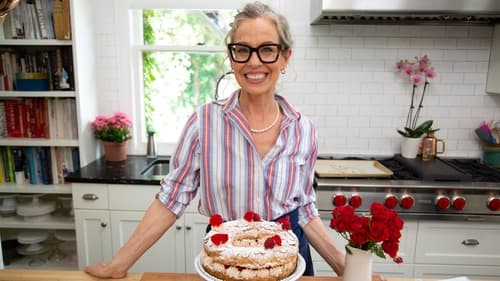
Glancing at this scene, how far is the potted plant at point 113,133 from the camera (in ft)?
7.72

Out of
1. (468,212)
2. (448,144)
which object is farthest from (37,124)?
(448,144)

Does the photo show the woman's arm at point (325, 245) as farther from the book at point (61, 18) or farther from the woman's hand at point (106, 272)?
the book at point (61, 18)

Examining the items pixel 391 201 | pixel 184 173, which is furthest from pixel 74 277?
pixel 391 201

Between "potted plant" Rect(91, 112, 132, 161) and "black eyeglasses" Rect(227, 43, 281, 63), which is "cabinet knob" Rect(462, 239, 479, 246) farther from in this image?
"potted plant" Rect(91, 112, 132, 161)

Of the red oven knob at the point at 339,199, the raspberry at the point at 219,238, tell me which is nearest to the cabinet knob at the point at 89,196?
the red oven knob at the point at 339,199

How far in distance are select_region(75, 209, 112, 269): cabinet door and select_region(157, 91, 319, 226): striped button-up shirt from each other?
46.4 inches

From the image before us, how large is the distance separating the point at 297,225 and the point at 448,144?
6.10 ft

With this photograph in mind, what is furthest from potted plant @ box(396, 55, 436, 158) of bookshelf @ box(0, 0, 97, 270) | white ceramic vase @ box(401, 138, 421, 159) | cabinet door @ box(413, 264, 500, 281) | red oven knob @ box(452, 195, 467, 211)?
bookshelf @ box(0, 0, 97, 270)

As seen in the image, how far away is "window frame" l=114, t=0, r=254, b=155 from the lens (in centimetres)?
241

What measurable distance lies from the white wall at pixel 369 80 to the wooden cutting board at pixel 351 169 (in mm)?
247

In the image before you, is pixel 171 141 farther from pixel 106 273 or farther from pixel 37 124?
pixel 106 273

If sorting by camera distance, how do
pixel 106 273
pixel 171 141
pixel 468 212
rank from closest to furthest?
1. pixel 106 273
2. pixel 468 212
3. pixel 171 141

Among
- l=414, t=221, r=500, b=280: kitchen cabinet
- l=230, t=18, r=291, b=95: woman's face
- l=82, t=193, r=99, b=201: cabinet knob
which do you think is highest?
l=230, t=18, r=291, b=95: woman's face

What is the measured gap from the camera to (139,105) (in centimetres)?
259
